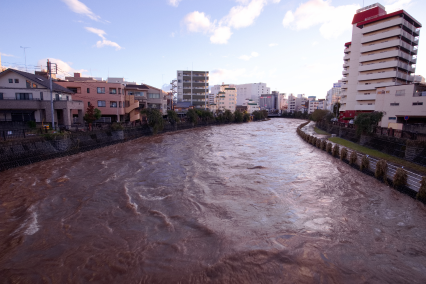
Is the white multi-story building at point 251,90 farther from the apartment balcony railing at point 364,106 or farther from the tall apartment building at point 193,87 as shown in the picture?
the apartment balcony railing at point 364,106

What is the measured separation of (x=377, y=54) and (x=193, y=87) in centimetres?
5011

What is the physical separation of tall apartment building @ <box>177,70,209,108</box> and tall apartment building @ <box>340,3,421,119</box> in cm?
4236

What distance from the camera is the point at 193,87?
255 ft

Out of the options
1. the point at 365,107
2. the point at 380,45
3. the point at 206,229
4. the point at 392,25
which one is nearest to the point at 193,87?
the point at 365,107

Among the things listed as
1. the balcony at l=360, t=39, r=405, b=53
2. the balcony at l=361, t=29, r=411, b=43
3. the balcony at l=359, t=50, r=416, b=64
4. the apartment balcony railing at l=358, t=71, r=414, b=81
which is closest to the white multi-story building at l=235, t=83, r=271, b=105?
the balcony at l=361, t=29, r=411, b=43

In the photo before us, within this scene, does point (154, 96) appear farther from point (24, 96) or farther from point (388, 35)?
point (388, 35)

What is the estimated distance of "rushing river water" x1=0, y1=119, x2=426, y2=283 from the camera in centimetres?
609

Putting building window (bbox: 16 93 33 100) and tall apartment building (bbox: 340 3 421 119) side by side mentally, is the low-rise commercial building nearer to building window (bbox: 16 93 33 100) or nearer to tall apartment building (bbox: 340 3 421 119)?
building window (bbox: 16 93 33 100)

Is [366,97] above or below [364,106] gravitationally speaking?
above

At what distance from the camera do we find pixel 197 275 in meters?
5.92

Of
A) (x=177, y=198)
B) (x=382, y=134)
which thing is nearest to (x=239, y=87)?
(x=382, y=134)

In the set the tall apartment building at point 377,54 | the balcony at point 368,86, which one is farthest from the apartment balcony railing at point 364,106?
the balcony at point 368,86

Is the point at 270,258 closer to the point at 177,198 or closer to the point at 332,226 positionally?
the point at 332,226

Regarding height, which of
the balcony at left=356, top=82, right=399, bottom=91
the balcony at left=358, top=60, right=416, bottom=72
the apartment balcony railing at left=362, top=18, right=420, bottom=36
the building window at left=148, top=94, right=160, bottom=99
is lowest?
the building window at left=148, top=94, right=160, bottom=99
